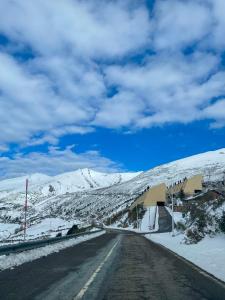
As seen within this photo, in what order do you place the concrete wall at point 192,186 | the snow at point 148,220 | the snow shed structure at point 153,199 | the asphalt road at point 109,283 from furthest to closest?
the snow shed structure at point 153,199 < the concrete wall at point 192,186 < the snow at point 148,220 < the asphalt road at point 109,283

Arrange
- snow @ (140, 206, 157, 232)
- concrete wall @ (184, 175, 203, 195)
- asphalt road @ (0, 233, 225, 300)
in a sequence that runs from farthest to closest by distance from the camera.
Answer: concrete wall @ (184, 175, 203, 195), snow @ (140, 206, 157, 232), asphalt road @ (0, 233, 225, 300)

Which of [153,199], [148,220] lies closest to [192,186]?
[153,199]

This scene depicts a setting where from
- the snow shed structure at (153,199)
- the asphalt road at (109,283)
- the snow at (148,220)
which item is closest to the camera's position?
the asphalt road at (109,283)

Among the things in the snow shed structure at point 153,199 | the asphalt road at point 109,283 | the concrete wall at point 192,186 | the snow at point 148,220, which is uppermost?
the concrete wall at point 192,186

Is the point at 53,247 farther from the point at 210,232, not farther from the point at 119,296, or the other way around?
the point at 119,296

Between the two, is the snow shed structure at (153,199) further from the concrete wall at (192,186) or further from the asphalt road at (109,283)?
the asphalt road at (109,283)

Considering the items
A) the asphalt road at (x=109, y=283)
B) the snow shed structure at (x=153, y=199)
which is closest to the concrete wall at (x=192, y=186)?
the snow shed structure at (x=153, y=199)

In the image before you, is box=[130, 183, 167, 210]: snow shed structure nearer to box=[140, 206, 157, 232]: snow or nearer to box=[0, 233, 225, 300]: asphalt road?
box=[140, 206, 157, 232]: snow

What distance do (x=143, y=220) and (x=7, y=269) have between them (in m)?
129

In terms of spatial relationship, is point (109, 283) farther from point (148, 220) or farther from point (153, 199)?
point (153, 199)

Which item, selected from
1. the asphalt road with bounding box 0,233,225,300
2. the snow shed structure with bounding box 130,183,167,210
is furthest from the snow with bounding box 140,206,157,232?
the asphalt road with bounding box 0,233,225,300

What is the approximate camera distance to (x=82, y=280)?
1398cm

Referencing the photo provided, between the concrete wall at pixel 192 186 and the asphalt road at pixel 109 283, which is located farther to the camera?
the concrete wall at pixel 192 186

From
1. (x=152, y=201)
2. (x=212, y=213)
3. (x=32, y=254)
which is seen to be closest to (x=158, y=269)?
(x=32, y=254)
